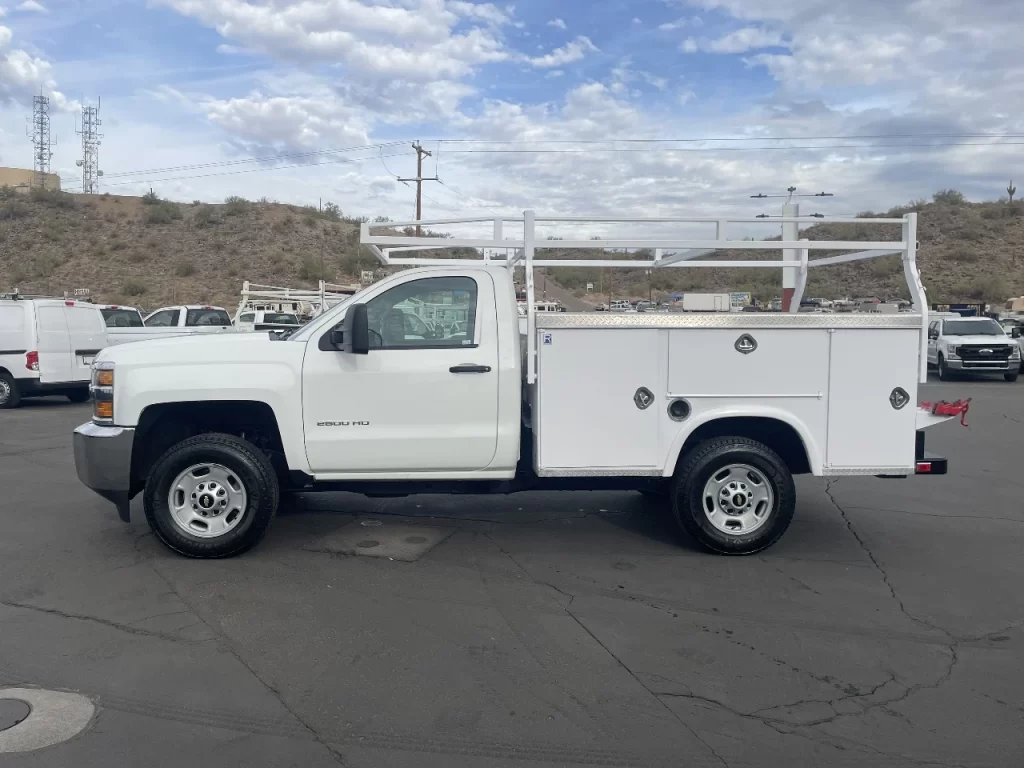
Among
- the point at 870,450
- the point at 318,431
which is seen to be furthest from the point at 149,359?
the point at 870,450

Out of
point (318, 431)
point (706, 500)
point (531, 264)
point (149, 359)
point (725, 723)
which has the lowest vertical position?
point (725, 723)

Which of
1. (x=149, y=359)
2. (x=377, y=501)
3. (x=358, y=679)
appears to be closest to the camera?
(x=358, y=679)

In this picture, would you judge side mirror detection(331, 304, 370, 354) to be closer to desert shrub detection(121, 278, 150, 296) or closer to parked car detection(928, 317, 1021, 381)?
parked car detection(928, 317, 1021, 381)

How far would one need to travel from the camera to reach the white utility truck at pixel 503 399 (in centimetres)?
620

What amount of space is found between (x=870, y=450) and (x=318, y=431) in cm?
395

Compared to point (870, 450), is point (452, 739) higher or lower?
lower

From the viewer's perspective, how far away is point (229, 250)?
51.0 m

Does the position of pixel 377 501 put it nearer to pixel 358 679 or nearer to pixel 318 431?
pixel 318 431

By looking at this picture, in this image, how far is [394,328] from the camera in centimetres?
637

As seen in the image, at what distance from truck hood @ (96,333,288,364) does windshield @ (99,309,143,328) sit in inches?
633

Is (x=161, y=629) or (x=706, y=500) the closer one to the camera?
(x=161, y=629)

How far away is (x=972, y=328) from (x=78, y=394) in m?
21.6

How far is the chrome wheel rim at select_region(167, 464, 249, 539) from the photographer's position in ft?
20.7

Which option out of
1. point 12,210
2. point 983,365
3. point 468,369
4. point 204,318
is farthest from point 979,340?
point 12,210
